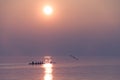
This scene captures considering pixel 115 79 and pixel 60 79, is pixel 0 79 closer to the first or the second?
pixel 60 79

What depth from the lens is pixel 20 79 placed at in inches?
3258

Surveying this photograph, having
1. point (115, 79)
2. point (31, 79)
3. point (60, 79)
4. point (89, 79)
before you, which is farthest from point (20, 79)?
point (115, 79)

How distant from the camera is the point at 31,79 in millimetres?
82750

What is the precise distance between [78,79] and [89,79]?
2222mm

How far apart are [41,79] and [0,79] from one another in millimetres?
8938

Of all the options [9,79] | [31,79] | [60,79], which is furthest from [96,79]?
[9,79]

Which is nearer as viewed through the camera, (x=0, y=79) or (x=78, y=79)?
(x=78, y=79)

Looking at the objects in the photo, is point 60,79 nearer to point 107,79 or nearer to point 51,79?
point 51,79

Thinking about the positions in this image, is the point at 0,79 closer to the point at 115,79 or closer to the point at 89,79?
the point at 89,79

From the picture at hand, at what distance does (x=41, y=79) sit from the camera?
3319 inches

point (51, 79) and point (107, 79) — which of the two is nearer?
point (107, 79)

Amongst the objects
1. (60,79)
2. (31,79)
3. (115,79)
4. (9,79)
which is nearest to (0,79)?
(9,79)

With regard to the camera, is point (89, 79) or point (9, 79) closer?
point (89, 79)

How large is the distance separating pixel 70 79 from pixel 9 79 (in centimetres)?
1371
